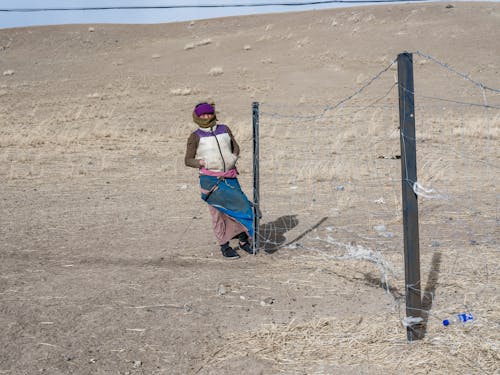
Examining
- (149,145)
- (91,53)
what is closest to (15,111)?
(149,145)

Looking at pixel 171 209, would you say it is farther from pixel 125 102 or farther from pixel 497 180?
pixel 125 102

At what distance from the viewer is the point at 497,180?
36.6 feet

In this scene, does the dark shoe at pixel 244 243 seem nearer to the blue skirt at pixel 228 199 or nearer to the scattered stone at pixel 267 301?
the blue skirt at pixel 228 199

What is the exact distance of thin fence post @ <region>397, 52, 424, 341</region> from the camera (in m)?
4.31

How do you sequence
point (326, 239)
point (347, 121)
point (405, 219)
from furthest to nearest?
point (347, 121)
point (326, 239)
point (405, 219)

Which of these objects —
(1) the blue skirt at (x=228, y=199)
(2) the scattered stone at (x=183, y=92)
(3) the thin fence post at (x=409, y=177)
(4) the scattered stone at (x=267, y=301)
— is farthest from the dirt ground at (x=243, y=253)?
(2) the scattered stone at (x=183, y=92)

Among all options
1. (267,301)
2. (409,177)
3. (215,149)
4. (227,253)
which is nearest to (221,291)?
(267,301)

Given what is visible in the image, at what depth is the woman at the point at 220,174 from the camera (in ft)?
22.4

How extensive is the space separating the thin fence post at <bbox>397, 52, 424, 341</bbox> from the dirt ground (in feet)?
0.99

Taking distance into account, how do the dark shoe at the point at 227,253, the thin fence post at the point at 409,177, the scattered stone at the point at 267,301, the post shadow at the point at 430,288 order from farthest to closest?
the dark shoe at the point at 227,253, the scattered stone at the point at 267,301, the post shadow at the point at 430,288, the thin fence post at the point at 409,177

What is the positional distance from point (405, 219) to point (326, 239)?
10.8 feet

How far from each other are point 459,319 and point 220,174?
2813 millimetres

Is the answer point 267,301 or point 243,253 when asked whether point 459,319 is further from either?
point 243,253

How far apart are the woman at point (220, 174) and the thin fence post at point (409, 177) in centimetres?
260
